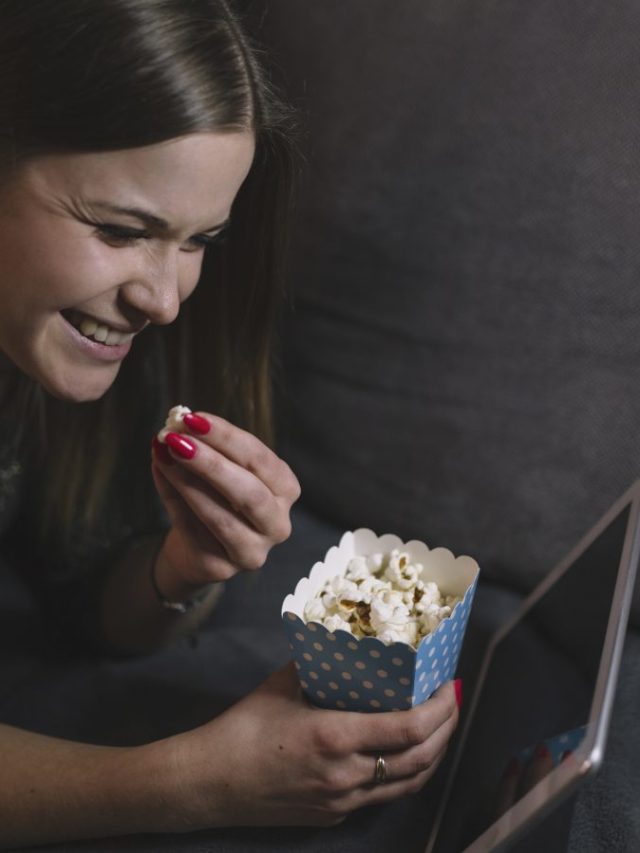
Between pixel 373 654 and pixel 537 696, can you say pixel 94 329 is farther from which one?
pixel 537 696

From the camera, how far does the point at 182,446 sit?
867mm

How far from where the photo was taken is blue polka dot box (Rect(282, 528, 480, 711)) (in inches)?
31.5

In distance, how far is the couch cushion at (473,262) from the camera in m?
1.17

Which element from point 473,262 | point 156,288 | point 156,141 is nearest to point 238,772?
point 156,288

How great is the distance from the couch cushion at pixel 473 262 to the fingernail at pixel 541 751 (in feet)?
1.46

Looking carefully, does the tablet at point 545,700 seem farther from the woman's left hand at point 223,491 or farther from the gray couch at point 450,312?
the woman's left hand at point 223,491

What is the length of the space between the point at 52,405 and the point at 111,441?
0.30 feet

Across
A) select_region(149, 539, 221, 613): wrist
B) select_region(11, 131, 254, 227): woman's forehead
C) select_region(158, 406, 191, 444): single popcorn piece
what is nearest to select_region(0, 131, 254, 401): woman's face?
select_region(11, 131, 254, 227): woman's forehead

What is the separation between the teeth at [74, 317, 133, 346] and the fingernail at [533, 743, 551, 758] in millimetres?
577

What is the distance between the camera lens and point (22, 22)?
2.92ft

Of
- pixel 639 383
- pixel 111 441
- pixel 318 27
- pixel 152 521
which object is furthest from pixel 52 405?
pixel 639 383

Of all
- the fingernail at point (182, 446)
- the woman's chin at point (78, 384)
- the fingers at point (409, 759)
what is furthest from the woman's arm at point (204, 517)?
the fingers at point (409, 759)

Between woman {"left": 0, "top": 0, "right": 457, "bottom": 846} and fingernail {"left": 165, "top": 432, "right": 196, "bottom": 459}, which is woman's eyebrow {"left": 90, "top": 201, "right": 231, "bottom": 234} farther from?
fingernail {"left": 165, "top": 432, "right": 196, "bottom": 459}

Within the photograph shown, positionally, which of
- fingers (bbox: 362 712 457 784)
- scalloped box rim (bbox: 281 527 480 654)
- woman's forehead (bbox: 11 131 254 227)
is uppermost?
woman's forehead (bbox: 11 131 254 227)
